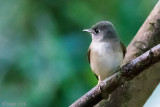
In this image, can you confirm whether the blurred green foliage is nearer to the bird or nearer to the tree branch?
the bird

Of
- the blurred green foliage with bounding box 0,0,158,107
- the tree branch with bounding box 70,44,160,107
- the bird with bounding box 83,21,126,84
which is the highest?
the blurred green foliage with bounding box 0,0,158,107

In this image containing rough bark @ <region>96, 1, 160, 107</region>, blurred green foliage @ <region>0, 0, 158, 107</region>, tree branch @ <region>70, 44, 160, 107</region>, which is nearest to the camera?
tree branch @ <region>70, 44, 160, 107</region>

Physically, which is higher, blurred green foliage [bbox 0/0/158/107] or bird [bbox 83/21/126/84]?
blurred green foliage [bbox 0/0/158/107]

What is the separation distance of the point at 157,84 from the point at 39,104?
540 mm

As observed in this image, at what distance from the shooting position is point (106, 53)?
108 centimetres

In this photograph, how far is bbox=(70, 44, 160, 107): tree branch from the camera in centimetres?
78

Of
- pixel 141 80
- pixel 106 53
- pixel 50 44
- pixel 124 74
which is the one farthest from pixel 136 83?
pixel 50 44

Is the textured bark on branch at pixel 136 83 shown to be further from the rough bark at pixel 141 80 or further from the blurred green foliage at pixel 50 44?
the blurred green foliage at pixel 50 44

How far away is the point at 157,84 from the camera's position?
1.08m

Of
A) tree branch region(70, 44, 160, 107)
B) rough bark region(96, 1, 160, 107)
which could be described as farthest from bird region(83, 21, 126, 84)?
tree branch region(70, 44, 160, 107)

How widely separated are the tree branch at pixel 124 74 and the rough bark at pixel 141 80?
17 centimetres

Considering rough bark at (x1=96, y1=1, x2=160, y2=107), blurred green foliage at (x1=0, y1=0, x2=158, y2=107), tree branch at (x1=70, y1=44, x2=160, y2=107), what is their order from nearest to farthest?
tree branch at (x1=70, y1=44, x2=160, y2=107)
rough bark at (x1=96, y1=1, x2=160, y2=107)
blurred green foliage at (x1=0, y1=0, x2=158, y2=107)

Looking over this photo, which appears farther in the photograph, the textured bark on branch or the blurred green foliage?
the blurred green foliage

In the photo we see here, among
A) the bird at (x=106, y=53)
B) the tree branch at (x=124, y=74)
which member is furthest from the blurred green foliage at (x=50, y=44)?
the tree branch at (x=124, y=74)
